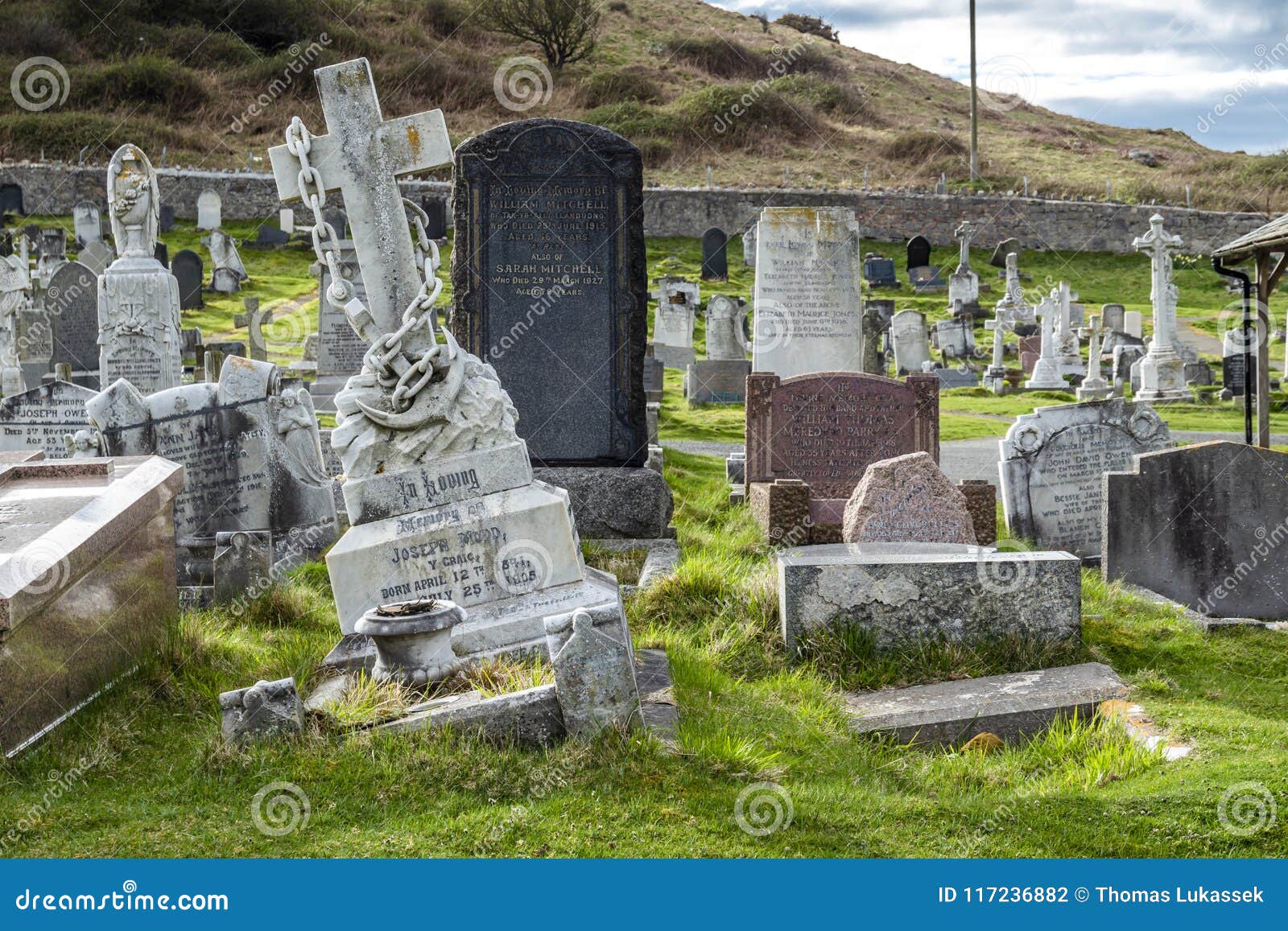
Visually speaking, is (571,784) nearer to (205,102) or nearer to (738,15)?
(205,102)

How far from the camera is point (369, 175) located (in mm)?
6594

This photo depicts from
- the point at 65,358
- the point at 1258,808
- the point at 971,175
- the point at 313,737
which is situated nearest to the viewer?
the point at 1258,808

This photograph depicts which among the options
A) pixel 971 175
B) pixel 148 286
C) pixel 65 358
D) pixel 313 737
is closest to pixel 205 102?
pixel 971 175

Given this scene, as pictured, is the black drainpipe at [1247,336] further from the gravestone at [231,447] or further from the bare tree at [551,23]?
the bare tree at [551,23]

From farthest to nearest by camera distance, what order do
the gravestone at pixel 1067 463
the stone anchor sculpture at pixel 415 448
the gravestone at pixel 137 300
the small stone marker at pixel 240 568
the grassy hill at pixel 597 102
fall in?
the grassy hill at pixel 597 102
the gravestone at pixel 137 300
the gravestone at pixel 1067 463
the small stone marker at pixel 240 568
the stone anchor sculpture at pixel 415 448

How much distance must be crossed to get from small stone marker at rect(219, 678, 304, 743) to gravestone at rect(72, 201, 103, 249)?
3294cm

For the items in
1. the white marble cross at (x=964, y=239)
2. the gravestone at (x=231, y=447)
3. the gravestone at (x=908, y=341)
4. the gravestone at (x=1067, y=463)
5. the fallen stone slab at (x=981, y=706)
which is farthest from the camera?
the white marble cross at (x=964, y=239)

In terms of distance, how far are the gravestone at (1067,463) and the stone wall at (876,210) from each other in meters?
31.4

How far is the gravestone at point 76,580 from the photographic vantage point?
15.2 feet

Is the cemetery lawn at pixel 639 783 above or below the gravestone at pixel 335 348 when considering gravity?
below

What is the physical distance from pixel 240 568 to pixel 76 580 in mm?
2152

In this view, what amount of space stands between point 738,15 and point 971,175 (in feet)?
123

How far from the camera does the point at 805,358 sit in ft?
44.8

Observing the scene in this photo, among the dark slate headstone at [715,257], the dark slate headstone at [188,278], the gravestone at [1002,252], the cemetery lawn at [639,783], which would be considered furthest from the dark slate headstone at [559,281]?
the gravestone at [1002,252]
